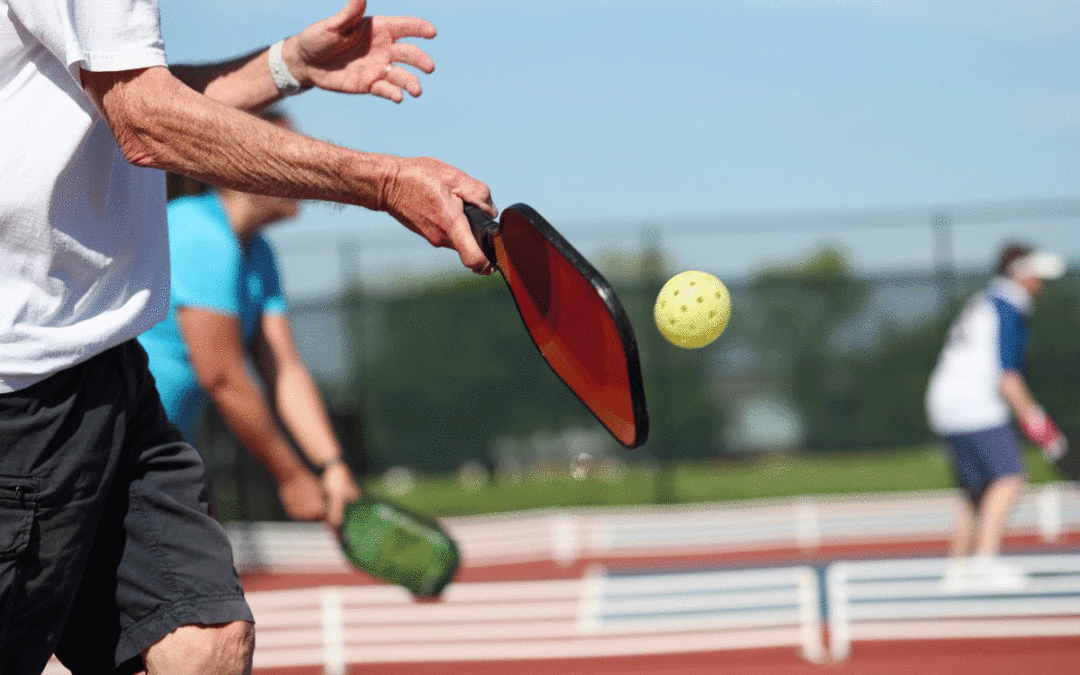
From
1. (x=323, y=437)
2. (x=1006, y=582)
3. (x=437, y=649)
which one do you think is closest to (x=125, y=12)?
(x=323, y=437)

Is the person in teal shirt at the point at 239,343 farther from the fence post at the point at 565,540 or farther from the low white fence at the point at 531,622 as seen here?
the fence post at the point at 565,540

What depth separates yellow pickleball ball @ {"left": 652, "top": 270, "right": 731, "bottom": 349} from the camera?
282cm

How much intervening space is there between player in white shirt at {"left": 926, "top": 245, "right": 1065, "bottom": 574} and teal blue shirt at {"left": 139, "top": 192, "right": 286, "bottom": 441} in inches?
196

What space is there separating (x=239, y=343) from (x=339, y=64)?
1.08m

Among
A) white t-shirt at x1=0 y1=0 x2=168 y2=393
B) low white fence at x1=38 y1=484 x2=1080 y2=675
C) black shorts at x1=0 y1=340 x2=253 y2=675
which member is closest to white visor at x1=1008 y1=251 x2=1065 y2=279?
low white fence at x1=38 y1=484 x2=1080 y2=675

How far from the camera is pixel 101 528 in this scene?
6.84ft

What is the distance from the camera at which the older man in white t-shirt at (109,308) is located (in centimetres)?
170

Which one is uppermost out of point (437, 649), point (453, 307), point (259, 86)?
point (453, 307)

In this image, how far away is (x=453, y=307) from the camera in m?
14.7

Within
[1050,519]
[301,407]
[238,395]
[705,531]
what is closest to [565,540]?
[705,531]

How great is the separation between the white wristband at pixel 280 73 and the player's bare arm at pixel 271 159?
30.8 inches

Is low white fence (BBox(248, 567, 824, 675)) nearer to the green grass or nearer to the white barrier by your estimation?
the white barrier

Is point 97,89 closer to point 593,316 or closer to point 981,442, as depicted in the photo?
point 593,316

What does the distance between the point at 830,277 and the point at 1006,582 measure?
7.90 metres
